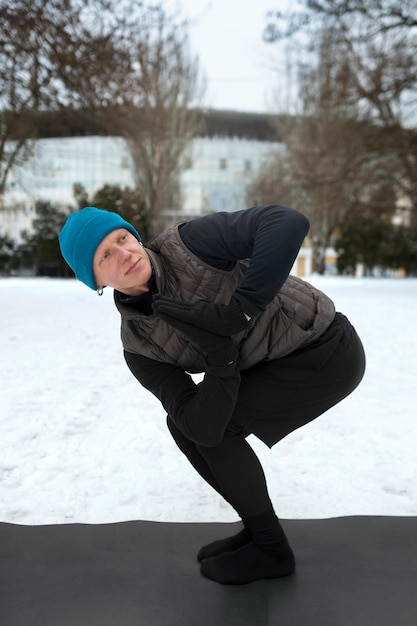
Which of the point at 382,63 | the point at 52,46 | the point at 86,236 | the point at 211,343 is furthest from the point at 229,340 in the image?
the point at 382,63

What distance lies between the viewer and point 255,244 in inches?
54.7

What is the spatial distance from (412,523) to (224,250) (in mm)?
1349

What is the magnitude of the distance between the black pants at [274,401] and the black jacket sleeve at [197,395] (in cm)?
12

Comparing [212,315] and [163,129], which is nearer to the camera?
[212,315]

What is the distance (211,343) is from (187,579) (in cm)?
88

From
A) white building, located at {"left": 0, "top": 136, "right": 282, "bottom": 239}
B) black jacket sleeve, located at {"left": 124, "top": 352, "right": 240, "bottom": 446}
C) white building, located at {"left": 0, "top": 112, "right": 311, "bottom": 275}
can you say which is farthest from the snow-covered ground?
white building, located at {"left": 0, "top": 136, "right": 282, "bottom": 239}

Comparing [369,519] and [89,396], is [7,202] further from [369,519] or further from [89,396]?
[369,519]

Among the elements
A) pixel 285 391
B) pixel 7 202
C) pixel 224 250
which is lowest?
pixel 7 202

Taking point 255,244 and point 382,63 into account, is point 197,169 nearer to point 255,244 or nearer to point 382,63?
point 382,63

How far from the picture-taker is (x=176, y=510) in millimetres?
2312

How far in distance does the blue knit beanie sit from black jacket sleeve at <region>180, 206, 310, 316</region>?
231 millimetres

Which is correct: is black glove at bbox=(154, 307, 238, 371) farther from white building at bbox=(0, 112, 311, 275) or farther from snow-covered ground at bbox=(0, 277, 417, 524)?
white building at bbox=(0, 112, 311, 275)

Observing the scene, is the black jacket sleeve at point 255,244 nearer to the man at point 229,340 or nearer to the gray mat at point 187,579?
the man at point 229,340

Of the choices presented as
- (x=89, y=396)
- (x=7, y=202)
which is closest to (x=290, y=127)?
(x=7, y=202)
